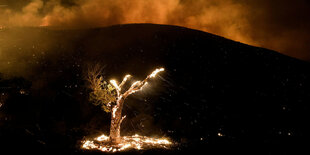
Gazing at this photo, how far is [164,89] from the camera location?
27.3 meters

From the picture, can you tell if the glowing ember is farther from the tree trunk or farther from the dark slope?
the dark slope

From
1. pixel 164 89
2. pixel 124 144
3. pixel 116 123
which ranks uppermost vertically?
pixel 164 89

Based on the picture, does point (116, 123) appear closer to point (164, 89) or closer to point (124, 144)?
point (124, 144)

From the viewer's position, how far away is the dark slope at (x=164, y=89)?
19656 millimetres

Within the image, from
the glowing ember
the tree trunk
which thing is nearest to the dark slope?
the glowing ember

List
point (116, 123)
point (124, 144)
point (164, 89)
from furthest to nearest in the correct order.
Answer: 1. point (164, 89)
2. point (124, 144)
3. point (116, 123)

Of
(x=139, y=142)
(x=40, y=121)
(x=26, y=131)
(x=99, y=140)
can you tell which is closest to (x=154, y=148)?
(x=139, y=142)

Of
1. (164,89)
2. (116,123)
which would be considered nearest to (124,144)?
(116,123)

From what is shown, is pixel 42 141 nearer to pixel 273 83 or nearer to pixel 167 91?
pixel 167 91

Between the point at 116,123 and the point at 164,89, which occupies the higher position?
the point at 164,89

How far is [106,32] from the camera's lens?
145 ft

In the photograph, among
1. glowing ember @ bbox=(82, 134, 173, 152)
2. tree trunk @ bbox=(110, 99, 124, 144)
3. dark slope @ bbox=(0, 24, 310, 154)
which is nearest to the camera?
glowing ember @ bbox=(82, 134, 173, 152)

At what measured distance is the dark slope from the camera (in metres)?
19.7

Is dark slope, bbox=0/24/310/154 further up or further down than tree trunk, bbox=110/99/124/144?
further up
